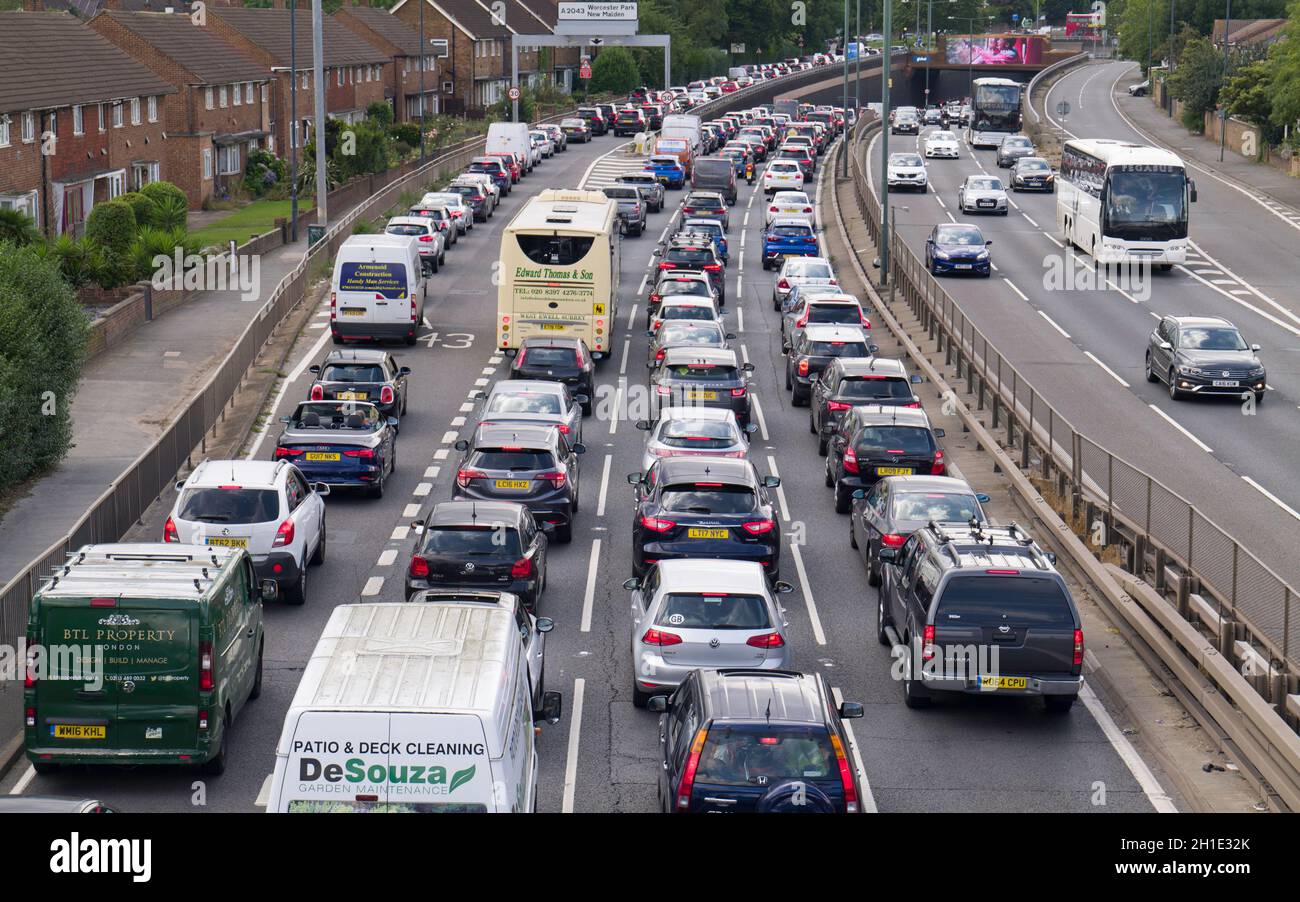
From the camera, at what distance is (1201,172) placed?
78375mm

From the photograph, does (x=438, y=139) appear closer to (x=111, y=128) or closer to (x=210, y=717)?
(x=111, y=128)

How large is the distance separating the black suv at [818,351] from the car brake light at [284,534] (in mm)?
14413

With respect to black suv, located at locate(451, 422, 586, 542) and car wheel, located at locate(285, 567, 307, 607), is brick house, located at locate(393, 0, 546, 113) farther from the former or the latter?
car wheel, located at locate(285, 567, 307, 607)

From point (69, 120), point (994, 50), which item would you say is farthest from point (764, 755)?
point (994, 50)

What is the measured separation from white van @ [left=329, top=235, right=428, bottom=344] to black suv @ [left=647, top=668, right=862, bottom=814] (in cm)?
2615

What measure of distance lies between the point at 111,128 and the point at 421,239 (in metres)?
16.4

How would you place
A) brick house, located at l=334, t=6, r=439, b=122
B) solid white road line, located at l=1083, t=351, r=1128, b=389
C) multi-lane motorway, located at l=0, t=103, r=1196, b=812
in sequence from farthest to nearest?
brick house, located at l=334, t=6, r=439, b=122, solid white road line, located at l=1083, t=351, r=1128, b=389, multi-lane motorway, located at l=0, t=103, r=1196, b=812

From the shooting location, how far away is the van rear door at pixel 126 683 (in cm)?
1481

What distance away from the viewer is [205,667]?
1506cm

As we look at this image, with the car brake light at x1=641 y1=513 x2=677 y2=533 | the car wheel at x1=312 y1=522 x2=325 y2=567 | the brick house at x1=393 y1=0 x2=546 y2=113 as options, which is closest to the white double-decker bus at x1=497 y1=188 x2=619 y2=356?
the car wheel at x1=312 y1=522 x2=325 y2=567

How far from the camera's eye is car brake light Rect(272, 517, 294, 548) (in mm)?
20656

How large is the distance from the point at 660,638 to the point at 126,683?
16.1 feet

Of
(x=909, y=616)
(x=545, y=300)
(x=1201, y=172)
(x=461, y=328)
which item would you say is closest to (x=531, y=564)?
(x=909, y=616)

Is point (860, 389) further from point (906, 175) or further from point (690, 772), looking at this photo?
point (906, 175)
